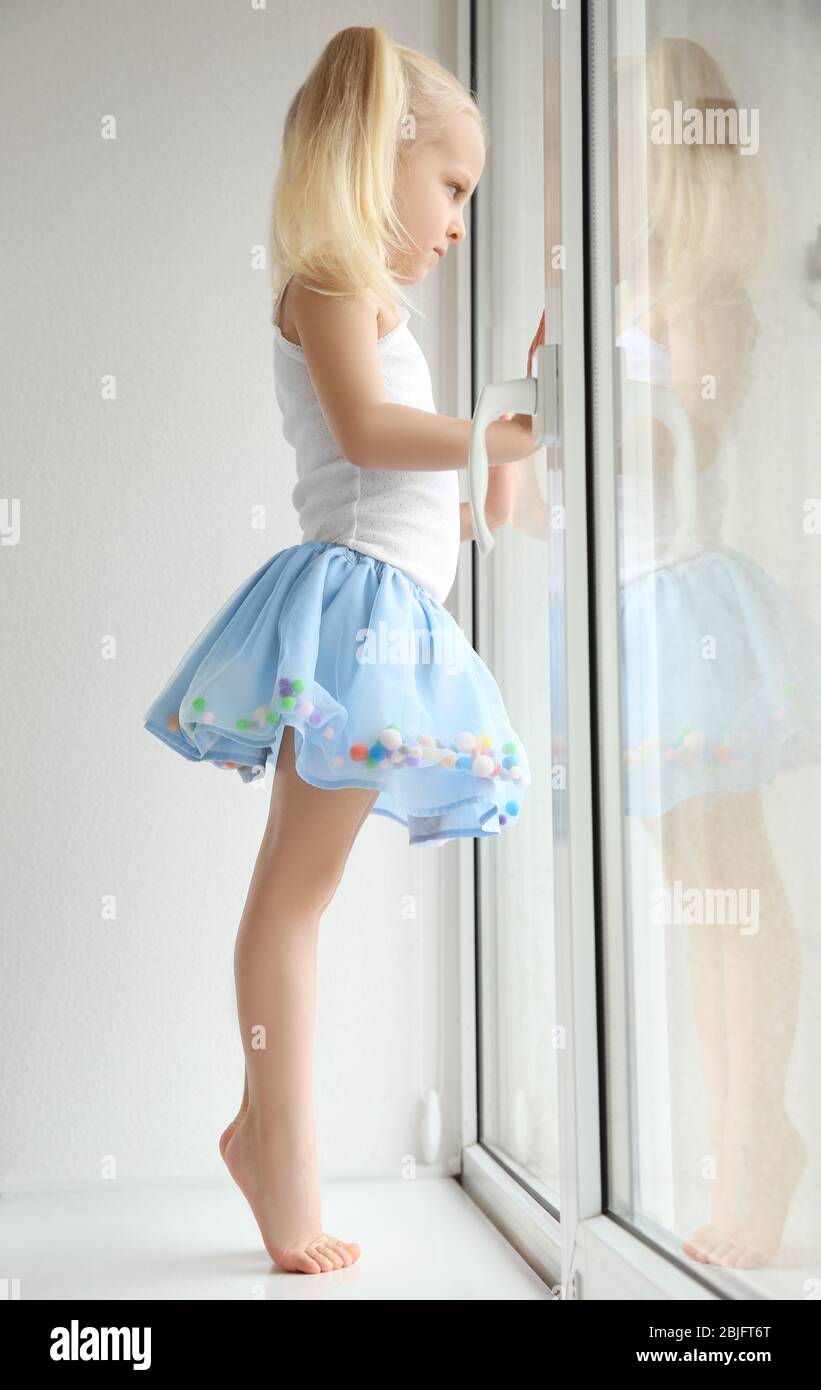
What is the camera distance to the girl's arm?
93 cm

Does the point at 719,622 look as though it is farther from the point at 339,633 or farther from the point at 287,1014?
the point at 287,1014

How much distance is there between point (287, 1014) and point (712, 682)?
1.41 ft

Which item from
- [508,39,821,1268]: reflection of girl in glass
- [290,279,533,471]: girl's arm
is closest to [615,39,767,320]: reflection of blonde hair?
[508,39,821,1268]: reflection of girl in glass

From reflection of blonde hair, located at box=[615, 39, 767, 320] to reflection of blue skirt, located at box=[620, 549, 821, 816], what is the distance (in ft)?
0.60

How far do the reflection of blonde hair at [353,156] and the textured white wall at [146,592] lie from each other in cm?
38

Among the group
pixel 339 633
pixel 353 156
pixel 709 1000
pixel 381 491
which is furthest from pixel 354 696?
pixel 353 156

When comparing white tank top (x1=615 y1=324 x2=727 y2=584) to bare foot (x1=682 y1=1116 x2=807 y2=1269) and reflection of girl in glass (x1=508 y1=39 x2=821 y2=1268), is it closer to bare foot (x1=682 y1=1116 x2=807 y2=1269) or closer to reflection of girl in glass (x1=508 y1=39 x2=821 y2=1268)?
reflection of girl in glass (x1=508 y1=39 x2=821 y2=1268)

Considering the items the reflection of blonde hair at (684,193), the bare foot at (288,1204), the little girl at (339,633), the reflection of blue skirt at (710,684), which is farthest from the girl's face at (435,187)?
the bare foot at (288,1204)

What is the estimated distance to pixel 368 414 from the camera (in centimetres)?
93

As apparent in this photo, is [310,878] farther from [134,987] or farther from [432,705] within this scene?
[134,987]
